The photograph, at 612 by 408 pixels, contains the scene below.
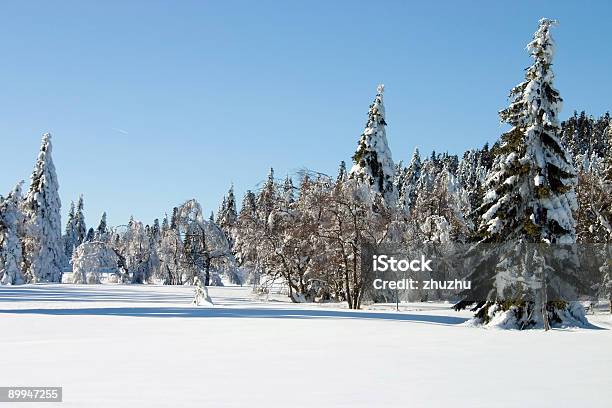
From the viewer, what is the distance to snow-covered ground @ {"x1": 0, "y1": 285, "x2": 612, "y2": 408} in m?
8.04

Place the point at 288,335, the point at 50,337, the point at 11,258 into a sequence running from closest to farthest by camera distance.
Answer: the point at 50,337, the point at 288,335, the point at 11,258

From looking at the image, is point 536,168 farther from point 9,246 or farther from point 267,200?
point 9,246

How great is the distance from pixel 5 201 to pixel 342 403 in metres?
57.0

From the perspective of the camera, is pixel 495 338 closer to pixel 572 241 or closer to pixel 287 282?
pixel 572 241

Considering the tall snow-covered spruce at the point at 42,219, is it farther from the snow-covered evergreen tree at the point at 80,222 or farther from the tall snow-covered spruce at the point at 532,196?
the snow-covered evergreen tree at the point at 80,222

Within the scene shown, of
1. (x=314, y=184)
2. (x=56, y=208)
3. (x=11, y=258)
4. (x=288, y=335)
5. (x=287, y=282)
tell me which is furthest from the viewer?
(x=56, y=208)

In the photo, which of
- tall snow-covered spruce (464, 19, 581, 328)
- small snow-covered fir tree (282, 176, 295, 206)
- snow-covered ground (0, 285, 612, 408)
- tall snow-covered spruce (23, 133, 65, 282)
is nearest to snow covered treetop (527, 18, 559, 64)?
tall snow-covered spruce (464, 19, 581, 328)

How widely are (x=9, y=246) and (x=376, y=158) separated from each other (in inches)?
1378

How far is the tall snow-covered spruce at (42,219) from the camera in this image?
6100 cm

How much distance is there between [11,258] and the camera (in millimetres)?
55844

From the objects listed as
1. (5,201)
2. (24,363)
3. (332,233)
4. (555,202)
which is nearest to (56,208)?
(5,201)

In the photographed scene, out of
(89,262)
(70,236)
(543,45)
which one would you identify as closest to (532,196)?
(543,45)

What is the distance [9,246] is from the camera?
5581 cm

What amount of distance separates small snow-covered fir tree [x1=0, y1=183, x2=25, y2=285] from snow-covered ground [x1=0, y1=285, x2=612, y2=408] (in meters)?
41.9
